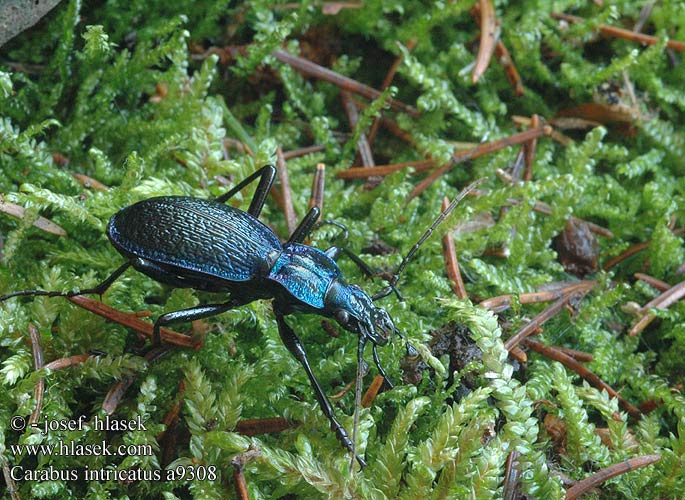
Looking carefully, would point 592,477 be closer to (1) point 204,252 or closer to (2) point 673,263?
(2) point 673,263

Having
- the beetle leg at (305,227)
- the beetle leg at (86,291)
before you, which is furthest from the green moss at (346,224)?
the beetle leg at (305,227)

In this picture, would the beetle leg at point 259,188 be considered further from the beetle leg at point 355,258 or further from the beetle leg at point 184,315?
the beetle leg at point 184,315

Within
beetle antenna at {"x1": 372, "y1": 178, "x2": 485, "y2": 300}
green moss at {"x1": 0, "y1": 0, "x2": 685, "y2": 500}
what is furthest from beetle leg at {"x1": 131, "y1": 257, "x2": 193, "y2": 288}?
beetle antenna at {"x1": 372, "y1": 178, "x2": 485, "y2": 300}

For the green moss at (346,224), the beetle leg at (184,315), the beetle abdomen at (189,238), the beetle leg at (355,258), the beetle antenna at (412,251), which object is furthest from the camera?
the beetle leg at (355,258)

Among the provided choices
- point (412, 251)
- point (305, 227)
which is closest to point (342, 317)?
point (412, 251)

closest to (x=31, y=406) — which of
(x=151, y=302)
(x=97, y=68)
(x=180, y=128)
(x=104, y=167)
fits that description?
(x=151, y=302)

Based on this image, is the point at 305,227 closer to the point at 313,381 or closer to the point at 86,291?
the point at 313,381
